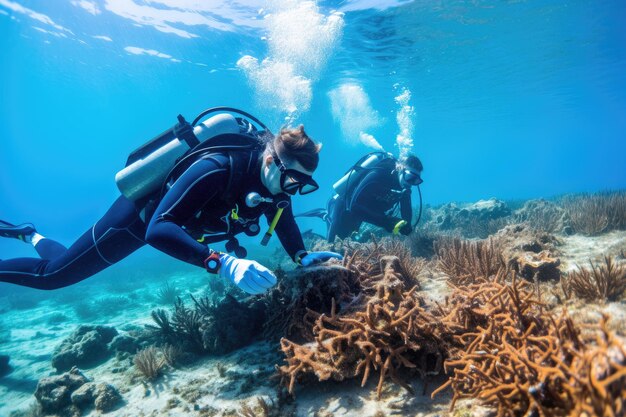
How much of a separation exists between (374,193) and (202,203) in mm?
6343

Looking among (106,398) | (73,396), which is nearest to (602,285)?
(106,398)

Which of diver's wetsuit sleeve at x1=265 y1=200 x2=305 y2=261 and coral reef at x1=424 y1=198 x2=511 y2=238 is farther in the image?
coral reef at x1=424 y1=198 x2=511 y2=238

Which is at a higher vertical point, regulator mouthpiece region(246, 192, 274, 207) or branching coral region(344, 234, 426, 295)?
regulator mouthpiece region(246, 192, 274, 207)

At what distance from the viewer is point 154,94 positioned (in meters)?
41.7

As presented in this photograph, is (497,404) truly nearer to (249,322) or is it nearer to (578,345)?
(578,345)

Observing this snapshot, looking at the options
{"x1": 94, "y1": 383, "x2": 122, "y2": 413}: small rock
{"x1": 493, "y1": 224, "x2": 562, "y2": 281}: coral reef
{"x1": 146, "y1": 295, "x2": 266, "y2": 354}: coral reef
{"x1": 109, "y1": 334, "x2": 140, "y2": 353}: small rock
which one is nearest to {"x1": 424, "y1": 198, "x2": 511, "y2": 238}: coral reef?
{"x1": 493, "y1": 224, "x2": 562, "y2": 281}: coral reef

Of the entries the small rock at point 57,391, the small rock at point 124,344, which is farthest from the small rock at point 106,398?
the small rock at point 124,344

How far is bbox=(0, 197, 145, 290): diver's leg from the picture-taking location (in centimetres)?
459

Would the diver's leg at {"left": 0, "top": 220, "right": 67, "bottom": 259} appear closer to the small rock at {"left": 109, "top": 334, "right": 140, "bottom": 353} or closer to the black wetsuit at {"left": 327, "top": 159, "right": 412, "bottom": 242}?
the small rock at {"left": 109, "top": 334, "right": 140, "bottom": 353}

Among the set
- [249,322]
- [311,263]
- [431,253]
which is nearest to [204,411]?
[249,322]

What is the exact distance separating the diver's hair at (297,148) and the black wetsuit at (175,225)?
1.52 ft

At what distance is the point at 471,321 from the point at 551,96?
4774 centimetres

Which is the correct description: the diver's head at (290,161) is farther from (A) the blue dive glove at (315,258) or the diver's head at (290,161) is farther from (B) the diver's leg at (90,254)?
(B) the diver's leg at (90,254)

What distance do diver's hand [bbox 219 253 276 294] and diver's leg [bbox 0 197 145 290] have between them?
2343 millimetres
